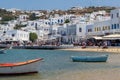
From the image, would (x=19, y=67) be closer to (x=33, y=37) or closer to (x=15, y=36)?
(x=15, y=36)

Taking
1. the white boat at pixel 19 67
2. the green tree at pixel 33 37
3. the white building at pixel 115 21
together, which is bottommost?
the white boat at pixel 19 67

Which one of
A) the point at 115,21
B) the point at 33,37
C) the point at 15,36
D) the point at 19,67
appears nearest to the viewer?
the point at 19,67

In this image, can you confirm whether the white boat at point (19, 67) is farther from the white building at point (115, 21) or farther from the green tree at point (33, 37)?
the green tree at point (33, 37)

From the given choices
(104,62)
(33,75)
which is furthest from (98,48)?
(33,75)

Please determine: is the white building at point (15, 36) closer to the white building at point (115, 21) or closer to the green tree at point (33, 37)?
the green tree at point (33, 37)

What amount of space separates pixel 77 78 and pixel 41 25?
114 metres

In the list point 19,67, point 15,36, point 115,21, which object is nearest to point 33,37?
point 15,36

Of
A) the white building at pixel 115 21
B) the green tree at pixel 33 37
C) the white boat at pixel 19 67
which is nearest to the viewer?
the white boat at pixel 19 67

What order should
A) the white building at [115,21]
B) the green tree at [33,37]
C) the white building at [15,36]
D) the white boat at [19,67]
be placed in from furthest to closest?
the green tree at [33,37] < the white building at [15,36] < the white building at [115,21] < the white boat at [19,67]

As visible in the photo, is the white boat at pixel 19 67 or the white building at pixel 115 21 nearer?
the white boat at pixel 19 67

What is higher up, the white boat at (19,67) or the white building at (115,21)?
the white building at (115,21)

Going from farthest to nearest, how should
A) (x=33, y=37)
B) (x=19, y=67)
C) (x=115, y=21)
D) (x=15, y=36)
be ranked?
(x=33, y=37) < (x=15, y=36) < (x=115, y=21) < (x=19, y=67)

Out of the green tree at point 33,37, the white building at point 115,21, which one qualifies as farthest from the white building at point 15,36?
the white building at point 115,21

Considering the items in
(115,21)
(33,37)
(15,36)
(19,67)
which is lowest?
(19,67)
